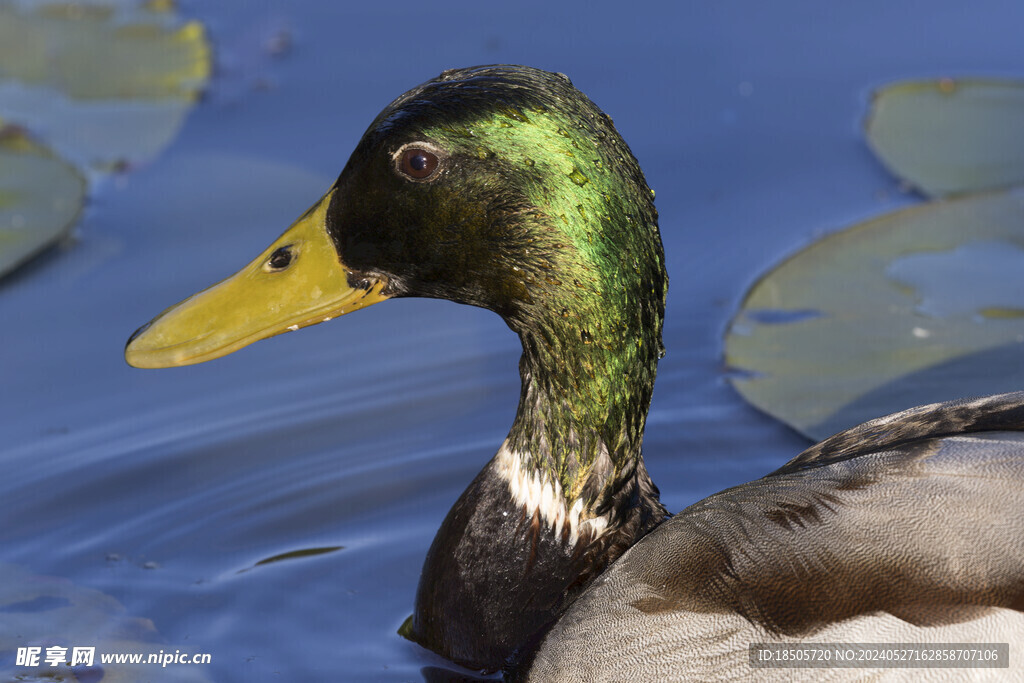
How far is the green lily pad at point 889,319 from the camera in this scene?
4332mm

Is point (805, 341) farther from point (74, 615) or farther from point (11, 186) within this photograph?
point (11, 186)

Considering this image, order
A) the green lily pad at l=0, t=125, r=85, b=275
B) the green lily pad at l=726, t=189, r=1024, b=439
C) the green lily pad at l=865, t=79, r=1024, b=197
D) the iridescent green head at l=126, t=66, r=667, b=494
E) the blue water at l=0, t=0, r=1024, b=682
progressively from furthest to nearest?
1. the green lily pad at l=865, t=79, r=1024, b=197
2. the green lily pad at l=0, t=125, r=85, b=275
3. the green lily pad at l=726, t=189, r=1024, b=439
4. the blue water at l=0, t=0, r=1024, b=682
5. the iridescent green head at l=126, t=66, r=667, b=494

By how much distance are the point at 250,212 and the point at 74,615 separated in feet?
7.02

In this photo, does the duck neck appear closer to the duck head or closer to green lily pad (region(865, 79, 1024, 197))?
the duck head

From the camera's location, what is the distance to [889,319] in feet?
15.0

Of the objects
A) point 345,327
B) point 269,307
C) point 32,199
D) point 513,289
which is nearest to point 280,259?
point 269,307

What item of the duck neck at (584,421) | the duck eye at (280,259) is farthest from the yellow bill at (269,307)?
the duck neck at (584,421)

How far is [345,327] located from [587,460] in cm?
210

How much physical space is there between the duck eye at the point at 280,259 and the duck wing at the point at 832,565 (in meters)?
1.01

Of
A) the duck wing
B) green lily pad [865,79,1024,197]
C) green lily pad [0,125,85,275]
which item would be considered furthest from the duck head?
green lily pad [865,79,1024,197]

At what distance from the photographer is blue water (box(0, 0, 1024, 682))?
4098 mm

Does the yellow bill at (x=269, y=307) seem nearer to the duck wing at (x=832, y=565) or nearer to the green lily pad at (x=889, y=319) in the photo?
the duck wing at (x=832, y=565)

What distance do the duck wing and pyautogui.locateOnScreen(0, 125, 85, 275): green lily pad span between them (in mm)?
2897

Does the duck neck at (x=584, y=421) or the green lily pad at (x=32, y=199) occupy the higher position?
the green lily pad at (x=32, y=199)
